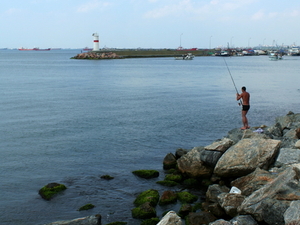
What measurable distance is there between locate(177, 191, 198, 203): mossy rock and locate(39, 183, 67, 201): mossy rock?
4285mm

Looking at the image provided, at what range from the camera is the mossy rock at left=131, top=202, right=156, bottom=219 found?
1066 centimetres

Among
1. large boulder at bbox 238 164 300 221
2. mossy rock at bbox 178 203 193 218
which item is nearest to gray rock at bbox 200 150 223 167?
mossy rock at bbox 178 203 193 218

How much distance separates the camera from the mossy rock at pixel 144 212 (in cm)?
1066

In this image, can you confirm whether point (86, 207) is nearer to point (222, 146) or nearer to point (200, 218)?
point (200, 218)

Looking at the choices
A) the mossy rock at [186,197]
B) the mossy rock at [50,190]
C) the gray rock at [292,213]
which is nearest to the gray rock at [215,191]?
the mossy rock at [186,197]

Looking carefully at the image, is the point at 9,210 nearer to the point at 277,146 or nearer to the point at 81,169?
the point at 81,169

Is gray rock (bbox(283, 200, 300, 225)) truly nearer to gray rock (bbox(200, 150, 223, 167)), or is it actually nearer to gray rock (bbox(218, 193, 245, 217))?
gray rock (bbox(218, 193, 245, 217))

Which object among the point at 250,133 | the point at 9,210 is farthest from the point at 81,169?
the point at 250,133

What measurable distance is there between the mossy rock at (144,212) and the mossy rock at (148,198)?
460 millimetres

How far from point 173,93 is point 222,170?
1018 inches

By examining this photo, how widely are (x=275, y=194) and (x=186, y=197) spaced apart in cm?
354

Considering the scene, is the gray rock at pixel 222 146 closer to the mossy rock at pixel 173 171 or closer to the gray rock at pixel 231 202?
the mossy rock at pixel 173 171

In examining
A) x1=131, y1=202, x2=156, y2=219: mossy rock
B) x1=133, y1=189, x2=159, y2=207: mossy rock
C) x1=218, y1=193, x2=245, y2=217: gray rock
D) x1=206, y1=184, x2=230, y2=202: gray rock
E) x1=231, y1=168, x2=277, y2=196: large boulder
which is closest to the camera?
x1=218, y1=193, x2=245, y2=217: gray rock

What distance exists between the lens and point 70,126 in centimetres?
2208
